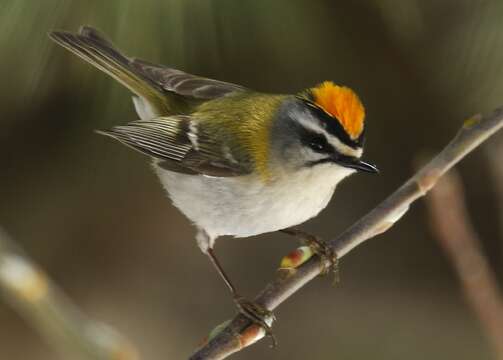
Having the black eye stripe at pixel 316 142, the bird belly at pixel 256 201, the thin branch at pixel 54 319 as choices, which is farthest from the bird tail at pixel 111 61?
the thin branch at pixel 54 319

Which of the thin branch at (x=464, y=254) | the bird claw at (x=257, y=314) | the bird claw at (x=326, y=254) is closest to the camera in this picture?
the bird claw at (x=257, y=314)

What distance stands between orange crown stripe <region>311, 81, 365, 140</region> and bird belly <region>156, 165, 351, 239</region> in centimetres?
11

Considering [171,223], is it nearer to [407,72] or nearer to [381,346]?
[381,346]

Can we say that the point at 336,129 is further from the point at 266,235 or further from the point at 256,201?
the point at 266,235

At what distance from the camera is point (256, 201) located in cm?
97

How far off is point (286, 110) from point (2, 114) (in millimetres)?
837

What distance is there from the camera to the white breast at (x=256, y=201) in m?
0.93

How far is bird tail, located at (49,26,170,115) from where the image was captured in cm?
84

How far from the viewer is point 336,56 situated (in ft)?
4.75

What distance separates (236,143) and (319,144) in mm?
228

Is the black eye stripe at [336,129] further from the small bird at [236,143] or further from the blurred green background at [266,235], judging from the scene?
the blurred green background at [266,235]

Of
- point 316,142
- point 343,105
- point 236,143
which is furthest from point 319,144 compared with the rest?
point 236,143

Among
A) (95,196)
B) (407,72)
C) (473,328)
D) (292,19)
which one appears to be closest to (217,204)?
(292,19)

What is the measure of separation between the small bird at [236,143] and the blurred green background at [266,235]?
73 mm
